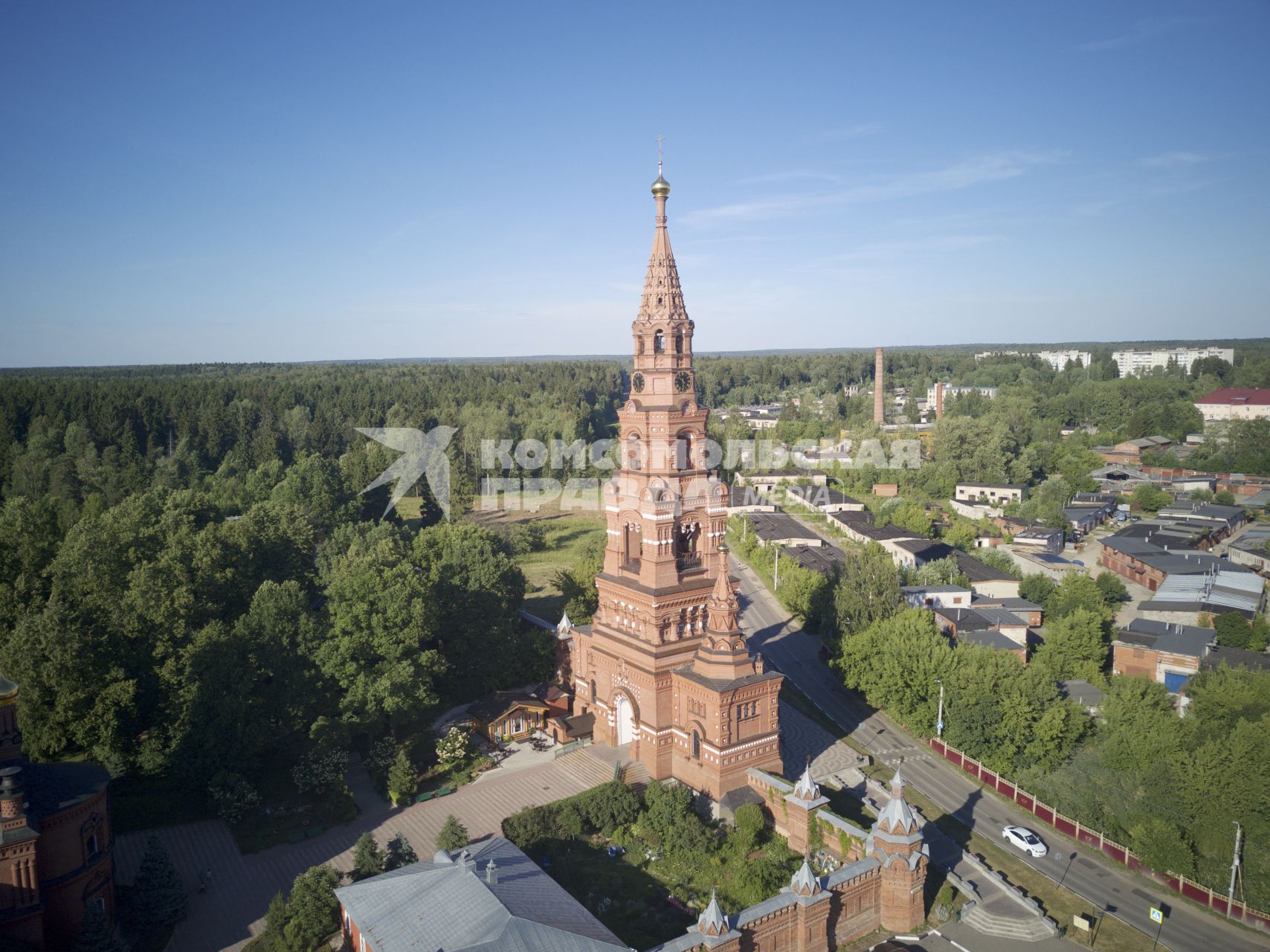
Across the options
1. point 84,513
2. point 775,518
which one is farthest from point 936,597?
point 84,513

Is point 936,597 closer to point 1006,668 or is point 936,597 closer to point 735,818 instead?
point 1006,668

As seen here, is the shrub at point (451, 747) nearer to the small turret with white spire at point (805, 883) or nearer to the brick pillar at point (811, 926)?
the small turret with white spire at point (805, 883)

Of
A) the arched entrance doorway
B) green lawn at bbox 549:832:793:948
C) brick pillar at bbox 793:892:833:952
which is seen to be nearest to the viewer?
brick pillar at bbox 793:892:833:952

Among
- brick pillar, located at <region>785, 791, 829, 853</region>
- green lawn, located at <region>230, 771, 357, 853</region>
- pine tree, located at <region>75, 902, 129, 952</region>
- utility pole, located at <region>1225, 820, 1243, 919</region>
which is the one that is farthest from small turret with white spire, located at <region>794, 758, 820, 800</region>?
pine tree, located at <region>75, 902, 129, 952</region>

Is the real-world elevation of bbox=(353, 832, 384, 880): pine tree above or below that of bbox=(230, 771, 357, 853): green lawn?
above

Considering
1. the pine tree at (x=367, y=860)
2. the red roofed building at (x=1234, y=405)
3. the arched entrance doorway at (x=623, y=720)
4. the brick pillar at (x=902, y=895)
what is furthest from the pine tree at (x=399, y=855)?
the red roofed building at (x=1234, y=405)

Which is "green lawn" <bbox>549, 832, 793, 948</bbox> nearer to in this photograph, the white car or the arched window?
the white car

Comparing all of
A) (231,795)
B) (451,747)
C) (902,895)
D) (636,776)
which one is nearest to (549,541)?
(451,747)

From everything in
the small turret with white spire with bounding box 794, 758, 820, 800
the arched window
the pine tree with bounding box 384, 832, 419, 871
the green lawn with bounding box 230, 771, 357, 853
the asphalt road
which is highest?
the arched window

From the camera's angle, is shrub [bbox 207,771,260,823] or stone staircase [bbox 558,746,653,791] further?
stone staircase [bbox 558,746,653,791]
